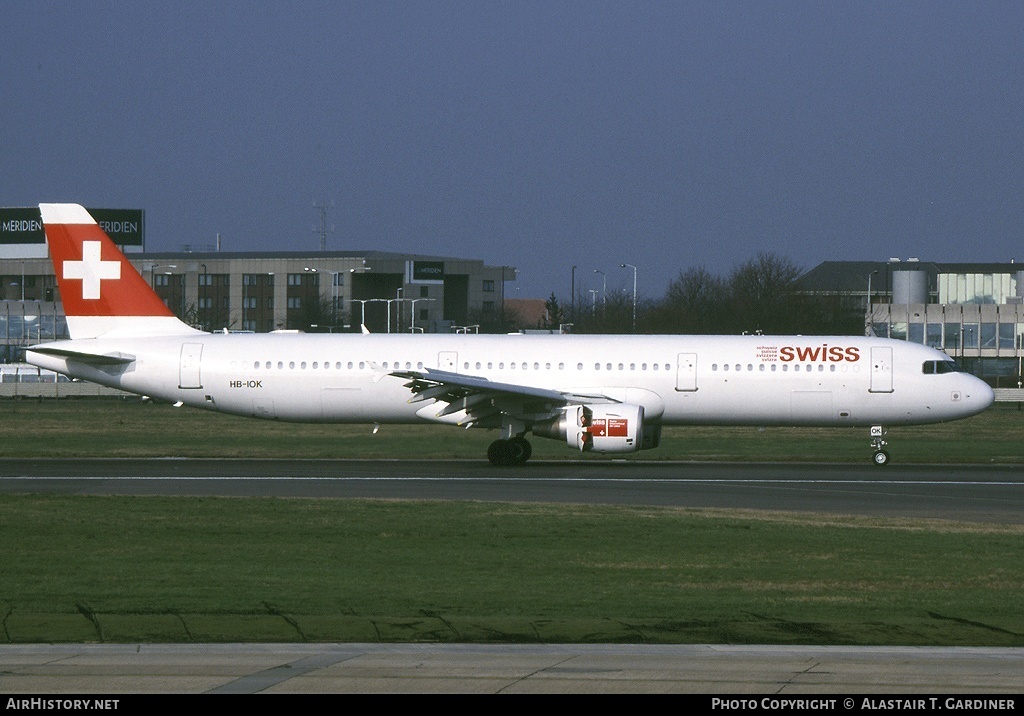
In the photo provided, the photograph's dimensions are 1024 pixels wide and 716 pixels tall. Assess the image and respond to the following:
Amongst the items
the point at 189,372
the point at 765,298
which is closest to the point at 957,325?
the point at 765,298

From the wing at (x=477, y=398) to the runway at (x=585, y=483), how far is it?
126 cm

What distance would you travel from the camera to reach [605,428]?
31.0 metres

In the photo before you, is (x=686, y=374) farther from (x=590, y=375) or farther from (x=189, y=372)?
(x=189, y=372)

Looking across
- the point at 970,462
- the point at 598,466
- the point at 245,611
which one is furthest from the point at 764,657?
the point at 970,462

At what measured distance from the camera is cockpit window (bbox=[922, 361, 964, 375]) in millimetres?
33781

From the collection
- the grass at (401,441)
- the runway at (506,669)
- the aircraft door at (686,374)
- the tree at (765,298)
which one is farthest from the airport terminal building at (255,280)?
the runway at (506,669)

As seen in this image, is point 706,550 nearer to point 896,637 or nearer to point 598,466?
point 896,637

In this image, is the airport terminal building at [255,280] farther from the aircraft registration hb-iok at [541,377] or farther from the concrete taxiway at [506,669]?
the concrete taxiway at [506,669]

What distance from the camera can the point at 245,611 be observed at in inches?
529

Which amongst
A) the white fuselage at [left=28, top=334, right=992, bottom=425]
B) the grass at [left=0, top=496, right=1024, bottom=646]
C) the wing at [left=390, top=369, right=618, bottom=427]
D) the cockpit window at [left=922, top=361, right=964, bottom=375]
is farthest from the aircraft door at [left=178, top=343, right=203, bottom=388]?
the cockpit window at [left=922, top=361, right=964, bottom=375]

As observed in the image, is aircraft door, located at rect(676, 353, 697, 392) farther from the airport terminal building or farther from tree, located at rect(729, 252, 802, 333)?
the airport terminal building

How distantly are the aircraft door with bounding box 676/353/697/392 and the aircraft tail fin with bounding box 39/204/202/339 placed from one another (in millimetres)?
13117

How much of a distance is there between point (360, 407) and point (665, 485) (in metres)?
9.47

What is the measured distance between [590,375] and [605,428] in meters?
2.93
